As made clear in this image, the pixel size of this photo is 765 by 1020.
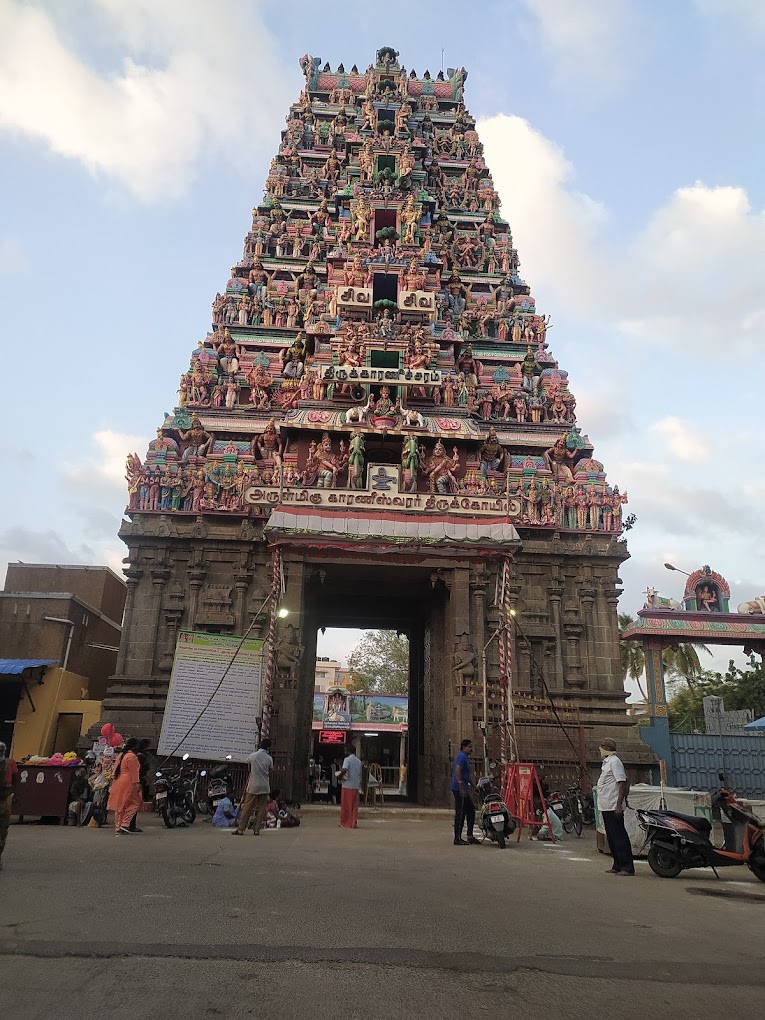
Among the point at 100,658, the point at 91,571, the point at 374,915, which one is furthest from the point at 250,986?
the point at 91,571

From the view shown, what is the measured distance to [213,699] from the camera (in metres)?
16.0

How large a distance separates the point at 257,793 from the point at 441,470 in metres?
11.6

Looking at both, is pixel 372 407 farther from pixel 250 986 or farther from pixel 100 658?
pixel 250 986

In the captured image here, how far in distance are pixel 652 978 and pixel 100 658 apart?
72.1ft

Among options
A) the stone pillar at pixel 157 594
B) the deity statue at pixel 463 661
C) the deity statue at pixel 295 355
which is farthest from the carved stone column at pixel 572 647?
the deity statue at pixel 295 355

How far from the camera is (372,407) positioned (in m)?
22.0

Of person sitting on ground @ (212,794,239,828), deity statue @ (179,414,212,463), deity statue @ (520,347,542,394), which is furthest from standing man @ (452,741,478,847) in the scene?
deity statue @ (520,347,542,394)

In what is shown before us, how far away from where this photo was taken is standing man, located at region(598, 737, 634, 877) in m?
8.84

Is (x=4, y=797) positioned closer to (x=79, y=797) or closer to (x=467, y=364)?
(x=79, y=797)

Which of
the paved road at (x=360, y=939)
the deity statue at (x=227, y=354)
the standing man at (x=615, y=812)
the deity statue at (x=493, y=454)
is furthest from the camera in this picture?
the deity statue at (x=227, y=354)

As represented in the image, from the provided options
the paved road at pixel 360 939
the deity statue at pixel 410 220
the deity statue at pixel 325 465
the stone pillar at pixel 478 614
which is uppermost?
the deity statue at pixel 410 220

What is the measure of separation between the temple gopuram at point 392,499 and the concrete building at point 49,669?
2.25 meters

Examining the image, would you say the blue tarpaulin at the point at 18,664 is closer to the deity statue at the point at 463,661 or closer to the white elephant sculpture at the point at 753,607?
the deity statue at the point at 463,661

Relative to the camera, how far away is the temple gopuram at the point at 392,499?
684 inches
